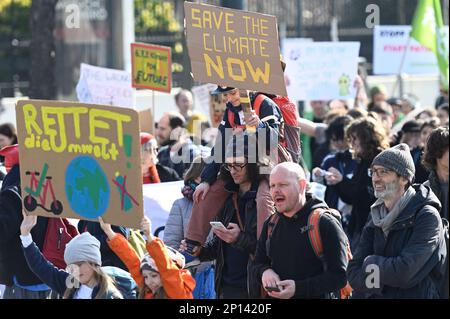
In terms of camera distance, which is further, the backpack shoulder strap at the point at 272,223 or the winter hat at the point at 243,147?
the winter hat at the point at 243,147

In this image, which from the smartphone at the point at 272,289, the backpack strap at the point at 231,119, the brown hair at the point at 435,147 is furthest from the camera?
the backpack strap at the point at 231,119

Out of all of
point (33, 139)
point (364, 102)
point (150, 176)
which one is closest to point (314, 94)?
point (364, 102)

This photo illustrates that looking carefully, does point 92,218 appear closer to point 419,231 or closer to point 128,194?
point 128,194

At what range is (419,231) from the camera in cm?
561

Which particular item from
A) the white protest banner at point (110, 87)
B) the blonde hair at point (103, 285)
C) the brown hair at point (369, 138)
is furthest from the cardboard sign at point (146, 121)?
the blonde hair at point (103, 285)

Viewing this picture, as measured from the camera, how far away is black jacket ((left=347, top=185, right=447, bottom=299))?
18.3ft

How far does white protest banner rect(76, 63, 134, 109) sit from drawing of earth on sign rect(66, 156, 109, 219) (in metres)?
5.92

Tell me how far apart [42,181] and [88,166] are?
320 mm

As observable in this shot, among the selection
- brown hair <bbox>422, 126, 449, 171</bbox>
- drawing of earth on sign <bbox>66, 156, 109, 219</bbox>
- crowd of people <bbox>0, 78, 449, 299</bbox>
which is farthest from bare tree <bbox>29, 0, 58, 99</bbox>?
brown hair <bbox>422, 126, 449, 171</bbox>

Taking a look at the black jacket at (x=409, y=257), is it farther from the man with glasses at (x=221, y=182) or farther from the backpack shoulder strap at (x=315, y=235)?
the man with glasses at (x=221, y=182)

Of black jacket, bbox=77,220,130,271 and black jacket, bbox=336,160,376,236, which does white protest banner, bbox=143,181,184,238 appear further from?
black jacket, bbox=77,220,130,271

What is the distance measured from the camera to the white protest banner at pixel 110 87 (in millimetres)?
12141

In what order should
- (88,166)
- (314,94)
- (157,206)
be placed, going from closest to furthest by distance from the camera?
1. (88,166)
2. (157,206)
3. (314,94)

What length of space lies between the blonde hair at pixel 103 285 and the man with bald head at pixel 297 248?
72 cm
